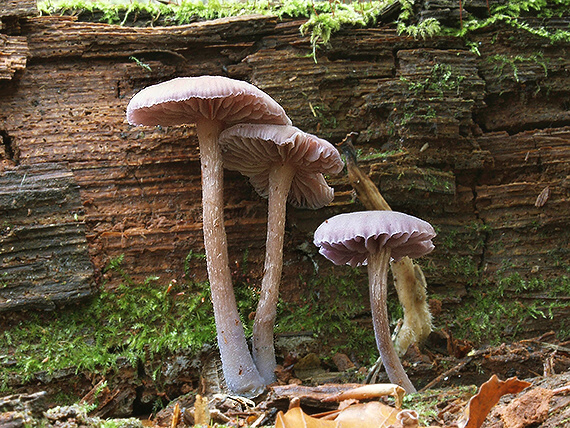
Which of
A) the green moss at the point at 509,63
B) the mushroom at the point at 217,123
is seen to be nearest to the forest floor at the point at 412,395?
the mushroom at the point at 217,123

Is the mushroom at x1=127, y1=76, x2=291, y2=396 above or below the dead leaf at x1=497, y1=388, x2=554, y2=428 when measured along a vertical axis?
above

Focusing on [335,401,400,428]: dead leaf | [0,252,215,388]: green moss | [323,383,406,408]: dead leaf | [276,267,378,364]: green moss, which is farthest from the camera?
[276,267,378,364]: green moss

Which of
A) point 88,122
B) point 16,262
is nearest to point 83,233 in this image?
point 16,262

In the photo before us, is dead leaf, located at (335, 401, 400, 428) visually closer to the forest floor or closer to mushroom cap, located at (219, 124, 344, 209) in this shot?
the forest floor

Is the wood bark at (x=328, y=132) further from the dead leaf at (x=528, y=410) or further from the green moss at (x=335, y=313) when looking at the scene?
the dead leaf at (x=528, y=410)

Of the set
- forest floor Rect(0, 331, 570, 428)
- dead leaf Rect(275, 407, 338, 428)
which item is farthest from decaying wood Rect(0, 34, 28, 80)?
dead leaf Rect(275, 407, 338, 428)

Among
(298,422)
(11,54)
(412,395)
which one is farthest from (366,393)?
(11,54)

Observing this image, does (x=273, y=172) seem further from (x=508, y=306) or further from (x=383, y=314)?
(x=508, y=306)
